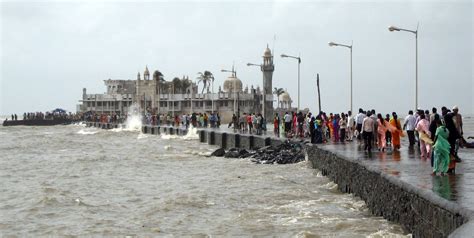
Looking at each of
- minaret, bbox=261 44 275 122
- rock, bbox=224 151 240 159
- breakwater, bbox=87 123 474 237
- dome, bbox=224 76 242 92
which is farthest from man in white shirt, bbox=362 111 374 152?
dome, bbox=224 76 242 92

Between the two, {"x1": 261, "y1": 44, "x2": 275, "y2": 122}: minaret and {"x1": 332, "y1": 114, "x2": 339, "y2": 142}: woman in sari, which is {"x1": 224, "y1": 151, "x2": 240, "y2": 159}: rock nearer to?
{"x1": 332, "y1": 114, "x2": 339, "y2": 142}: woman in sari

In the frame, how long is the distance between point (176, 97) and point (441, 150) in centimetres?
10312

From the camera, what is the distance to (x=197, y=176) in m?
23.4

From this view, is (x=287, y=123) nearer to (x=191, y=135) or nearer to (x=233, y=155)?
(x=233, y=155)

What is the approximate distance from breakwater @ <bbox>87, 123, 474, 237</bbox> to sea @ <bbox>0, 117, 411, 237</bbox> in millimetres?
280

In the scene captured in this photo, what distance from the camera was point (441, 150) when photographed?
11.8 metres

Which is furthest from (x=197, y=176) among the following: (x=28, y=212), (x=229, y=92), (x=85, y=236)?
(x=229, y=92)

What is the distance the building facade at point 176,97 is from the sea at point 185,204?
69854 mm

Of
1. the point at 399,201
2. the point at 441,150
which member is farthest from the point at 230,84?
the point at 399,201

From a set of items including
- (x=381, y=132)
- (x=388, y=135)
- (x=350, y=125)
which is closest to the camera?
(x=381, y=132)

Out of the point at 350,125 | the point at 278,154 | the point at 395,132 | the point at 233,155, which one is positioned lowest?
the point at 233,155

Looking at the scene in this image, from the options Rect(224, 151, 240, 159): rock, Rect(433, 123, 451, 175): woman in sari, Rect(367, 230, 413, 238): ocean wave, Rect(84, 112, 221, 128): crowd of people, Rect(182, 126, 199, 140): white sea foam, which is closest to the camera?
Rect(367, 230, 413, 238): ocean wave

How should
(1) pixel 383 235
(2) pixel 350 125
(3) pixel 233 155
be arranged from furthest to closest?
Answer: 1. (3) pixel 233 155
2. (2) pixel 350 125
3. (1) pixel 383 235

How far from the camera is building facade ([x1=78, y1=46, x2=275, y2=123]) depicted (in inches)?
4107
